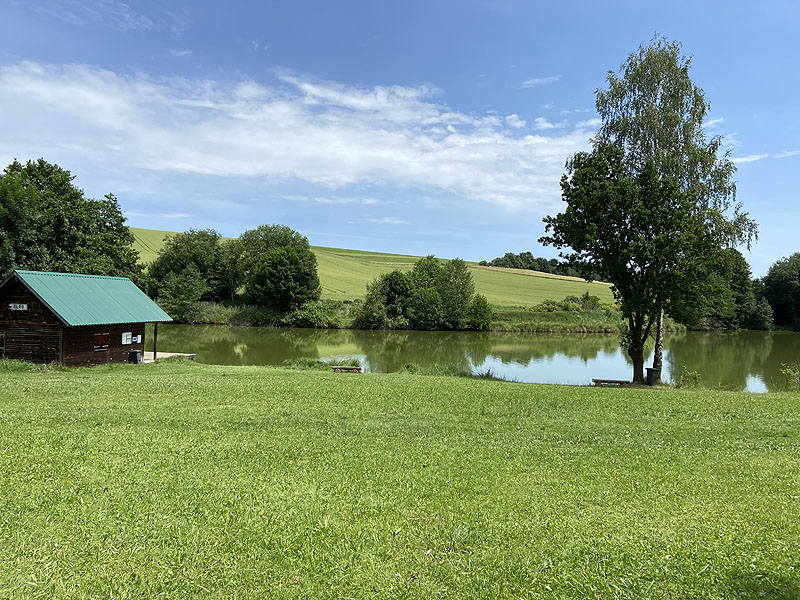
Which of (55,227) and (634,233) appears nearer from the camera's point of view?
(634,233)

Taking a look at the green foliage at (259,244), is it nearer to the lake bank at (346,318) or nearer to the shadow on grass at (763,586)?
the lake bank at (346,318)

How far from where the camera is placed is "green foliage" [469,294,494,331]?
Answer: 5999 cm

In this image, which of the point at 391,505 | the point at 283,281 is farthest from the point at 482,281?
the point at 391,505

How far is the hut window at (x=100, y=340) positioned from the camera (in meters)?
21.8

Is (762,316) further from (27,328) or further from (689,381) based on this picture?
(27,328)

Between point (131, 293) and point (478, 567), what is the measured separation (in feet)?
82.6

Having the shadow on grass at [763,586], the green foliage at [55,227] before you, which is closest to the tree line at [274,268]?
the green foliage at [55,227]

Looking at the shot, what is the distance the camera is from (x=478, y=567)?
478 centimetres

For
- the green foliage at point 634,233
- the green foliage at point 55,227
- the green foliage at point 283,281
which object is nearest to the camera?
the green foliage at point 634,233

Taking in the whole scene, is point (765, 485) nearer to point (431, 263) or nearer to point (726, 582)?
point (726, 582)

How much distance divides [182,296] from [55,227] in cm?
2624

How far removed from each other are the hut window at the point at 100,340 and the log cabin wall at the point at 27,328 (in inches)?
64.0

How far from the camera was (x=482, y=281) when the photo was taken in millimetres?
89375

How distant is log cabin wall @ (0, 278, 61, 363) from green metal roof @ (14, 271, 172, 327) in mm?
491
